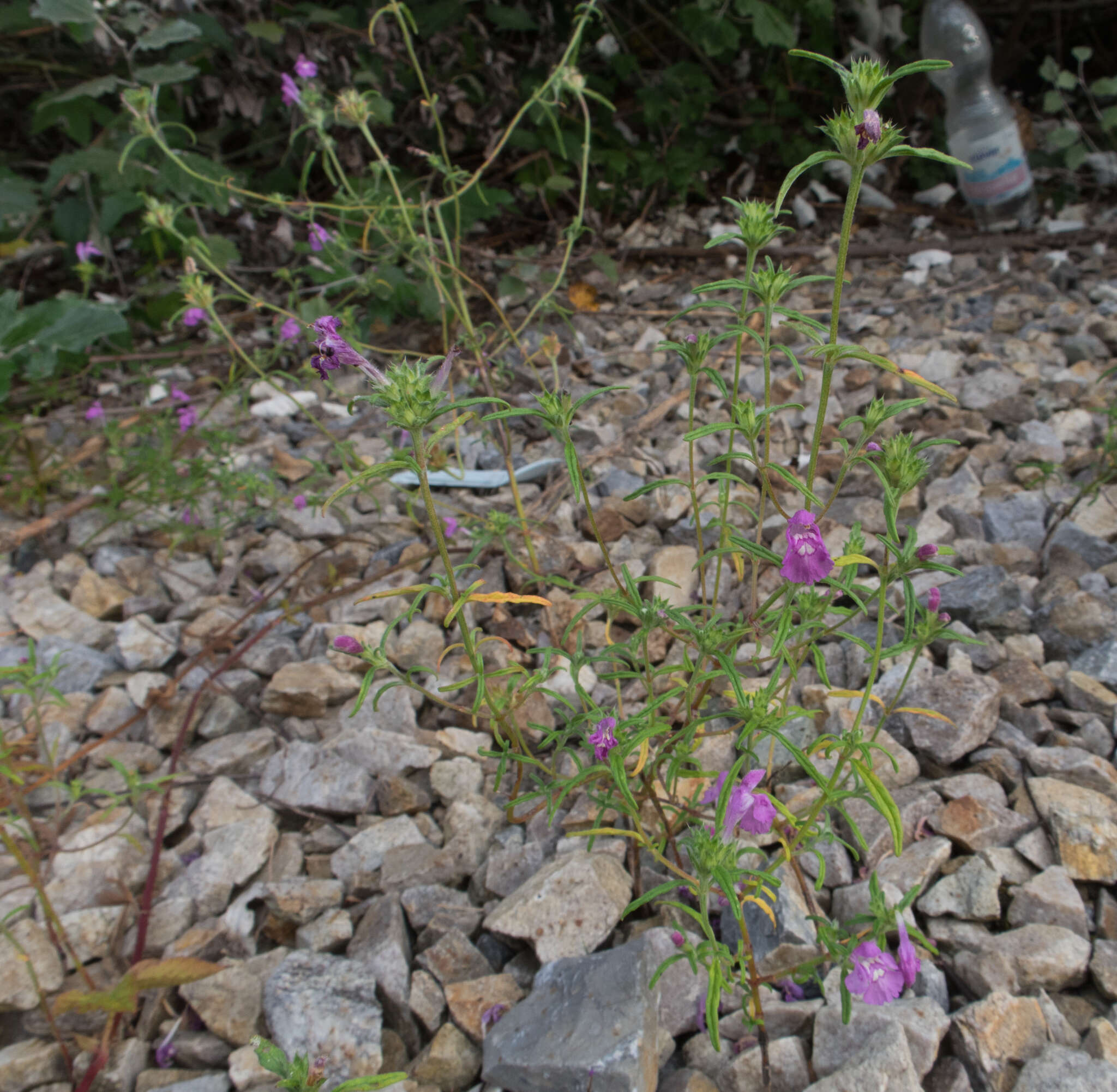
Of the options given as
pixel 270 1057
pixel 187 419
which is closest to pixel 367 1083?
pixel 270 1057

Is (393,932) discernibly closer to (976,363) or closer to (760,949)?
(760,949)

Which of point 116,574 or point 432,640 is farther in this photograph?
point 116,574

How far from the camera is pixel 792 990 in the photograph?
1260 millimetres

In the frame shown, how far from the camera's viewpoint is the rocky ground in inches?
47.0

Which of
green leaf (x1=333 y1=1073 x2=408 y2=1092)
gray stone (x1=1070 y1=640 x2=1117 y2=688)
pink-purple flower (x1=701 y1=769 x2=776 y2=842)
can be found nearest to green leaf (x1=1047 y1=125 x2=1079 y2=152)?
gray stone (x1=1070 y1=640 x2=1117 y2=688)

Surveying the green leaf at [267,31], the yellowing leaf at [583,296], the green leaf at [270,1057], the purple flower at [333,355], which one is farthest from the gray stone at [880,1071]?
the green leaf at [267,31]

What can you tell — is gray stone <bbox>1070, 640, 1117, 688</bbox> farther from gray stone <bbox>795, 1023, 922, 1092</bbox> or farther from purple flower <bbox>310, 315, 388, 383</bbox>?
purple flower <bbox>310, 315, 388, 383</bbox>

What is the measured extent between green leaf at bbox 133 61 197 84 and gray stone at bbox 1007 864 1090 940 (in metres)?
3.26

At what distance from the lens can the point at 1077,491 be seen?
7.23 ft

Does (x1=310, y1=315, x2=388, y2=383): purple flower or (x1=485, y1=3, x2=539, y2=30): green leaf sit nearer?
(x1=310, y1=315, x2=388, y2=383): purple flower

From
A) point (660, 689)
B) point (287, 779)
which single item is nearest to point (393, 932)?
point (287, 779)

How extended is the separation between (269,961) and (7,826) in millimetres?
782

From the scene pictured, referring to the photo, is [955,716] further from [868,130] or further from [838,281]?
[868,130]

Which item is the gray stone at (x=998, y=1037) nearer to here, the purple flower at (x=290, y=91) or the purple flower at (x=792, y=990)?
the purple flower at (x=792, y=990)
